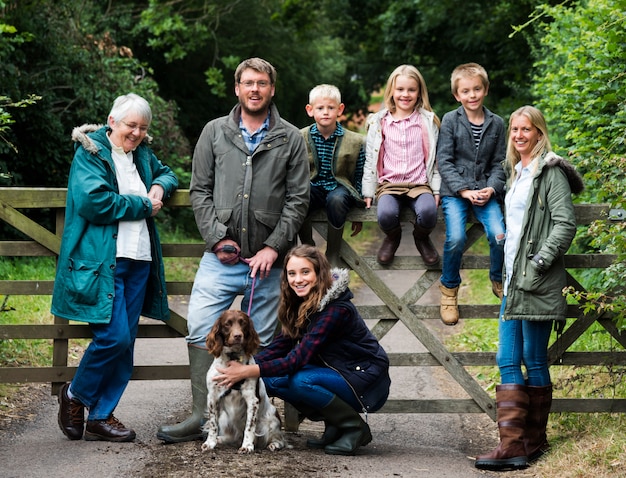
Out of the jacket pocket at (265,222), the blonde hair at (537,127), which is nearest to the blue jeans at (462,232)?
the blonde hair at (537,127)

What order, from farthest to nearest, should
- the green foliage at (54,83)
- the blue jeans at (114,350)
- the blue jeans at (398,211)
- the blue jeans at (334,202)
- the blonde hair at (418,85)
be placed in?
the green foliage at (54,83) → the blonde hair at (418,85) → the blue jeans at (334,202) → the blue jeans at (398,211) → the blue jeans at (114,350)

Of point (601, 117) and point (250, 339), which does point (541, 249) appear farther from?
point (601, 117)

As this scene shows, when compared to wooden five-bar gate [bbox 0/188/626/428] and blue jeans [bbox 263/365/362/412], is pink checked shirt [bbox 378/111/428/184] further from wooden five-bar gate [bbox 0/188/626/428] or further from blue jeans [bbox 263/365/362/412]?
blue jeans [bbox 263/365/362/412]

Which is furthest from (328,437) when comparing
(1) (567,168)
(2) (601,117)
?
(2) (601,117)

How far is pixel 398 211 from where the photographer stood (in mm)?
6293

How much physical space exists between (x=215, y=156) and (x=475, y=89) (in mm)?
1914

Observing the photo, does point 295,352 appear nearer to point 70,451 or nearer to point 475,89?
point 70,451

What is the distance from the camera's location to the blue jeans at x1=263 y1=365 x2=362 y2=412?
5953mm

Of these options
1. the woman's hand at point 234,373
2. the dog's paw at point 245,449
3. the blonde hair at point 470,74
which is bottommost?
the dog's paw at point 245,449

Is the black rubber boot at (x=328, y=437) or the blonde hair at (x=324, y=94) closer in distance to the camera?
the black rubber boot at (x=328, y=437)

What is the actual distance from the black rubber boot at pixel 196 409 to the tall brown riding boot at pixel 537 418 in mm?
2172

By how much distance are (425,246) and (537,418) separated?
139cm

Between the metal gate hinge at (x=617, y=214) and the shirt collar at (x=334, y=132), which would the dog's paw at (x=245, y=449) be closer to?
the shirt collar at (x=334, y=132)

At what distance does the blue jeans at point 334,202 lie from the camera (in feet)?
20.7
